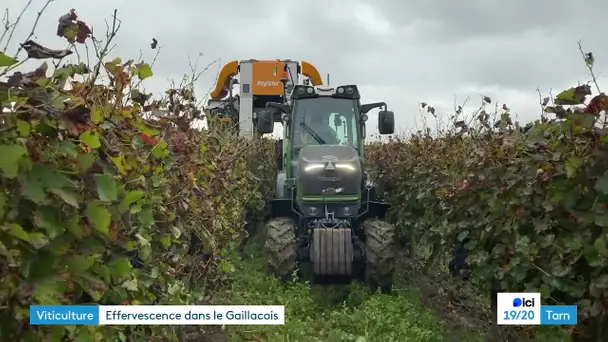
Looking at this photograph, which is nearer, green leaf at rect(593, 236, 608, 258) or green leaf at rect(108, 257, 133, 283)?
green leaf at rect(108, 257, 133, 283)

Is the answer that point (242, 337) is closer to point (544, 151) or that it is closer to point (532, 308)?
point (532, 308)

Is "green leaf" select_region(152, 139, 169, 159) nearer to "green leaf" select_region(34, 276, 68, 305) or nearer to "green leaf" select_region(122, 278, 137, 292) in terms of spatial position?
"green leaf" select_region(122, 278, 137, 292)

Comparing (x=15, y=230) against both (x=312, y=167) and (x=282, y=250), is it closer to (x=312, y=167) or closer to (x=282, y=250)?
(x=282, y=250)

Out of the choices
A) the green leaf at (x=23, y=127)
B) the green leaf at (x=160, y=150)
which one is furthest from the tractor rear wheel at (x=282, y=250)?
the green leaf at (x=23, y=127)

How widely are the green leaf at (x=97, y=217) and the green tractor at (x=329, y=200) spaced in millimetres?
4579

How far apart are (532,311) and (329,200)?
354cm

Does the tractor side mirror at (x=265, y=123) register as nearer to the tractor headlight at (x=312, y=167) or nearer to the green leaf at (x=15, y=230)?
the tractor headlight at (x=312, y=167)

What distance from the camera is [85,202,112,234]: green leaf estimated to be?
202 cm

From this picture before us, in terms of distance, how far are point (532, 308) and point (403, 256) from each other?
5607 mm

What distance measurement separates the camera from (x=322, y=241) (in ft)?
21.4

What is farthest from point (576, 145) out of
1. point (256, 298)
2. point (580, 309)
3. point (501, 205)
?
point (256, 298)

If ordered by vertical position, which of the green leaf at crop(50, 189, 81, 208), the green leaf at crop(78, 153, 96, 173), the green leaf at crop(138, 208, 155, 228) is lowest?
the green leaf at crop(138, 208, 155, 228)

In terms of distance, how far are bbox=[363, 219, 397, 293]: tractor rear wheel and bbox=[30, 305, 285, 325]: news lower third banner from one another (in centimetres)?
325

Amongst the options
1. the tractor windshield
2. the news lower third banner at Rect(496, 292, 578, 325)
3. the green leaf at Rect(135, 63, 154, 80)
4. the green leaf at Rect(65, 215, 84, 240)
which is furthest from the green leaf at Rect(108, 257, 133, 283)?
the tractor windshield
